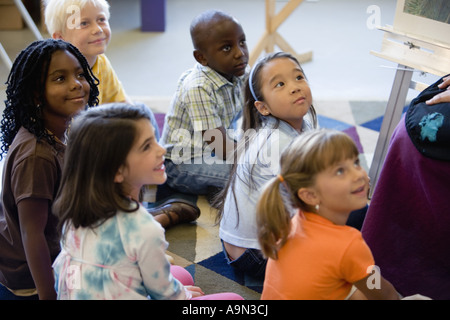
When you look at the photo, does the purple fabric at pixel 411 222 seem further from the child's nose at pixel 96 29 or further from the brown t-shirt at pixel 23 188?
the child's nose at pixel 96 29

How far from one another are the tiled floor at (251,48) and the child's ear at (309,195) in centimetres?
47

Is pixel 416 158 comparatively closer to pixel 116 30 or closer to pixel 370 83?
pixel 370 83

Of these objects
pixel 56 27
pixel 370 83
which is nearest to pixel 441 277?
pixel 56 27

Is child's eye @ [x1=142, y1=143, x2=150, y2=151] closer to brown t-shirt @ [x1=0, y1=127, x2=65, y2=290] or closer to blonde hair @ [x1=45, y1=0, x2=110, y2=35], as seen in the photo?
brown t-shirt @ [x1=0, y1=127, x2=65, y2=290]

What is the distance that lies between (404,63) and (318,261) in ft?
3.12

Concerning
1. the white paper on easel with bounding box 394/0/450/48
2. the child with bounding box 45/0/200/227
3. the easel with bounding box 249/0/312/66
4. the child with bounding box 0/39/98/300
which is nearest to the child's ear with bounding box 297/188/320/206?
the child with bounding box 0/39/98/300

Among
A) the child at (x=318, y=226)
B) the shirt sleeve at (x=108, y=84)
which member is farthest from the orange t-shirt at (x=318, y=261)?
the shirt sleeve at (x=108, y=84)

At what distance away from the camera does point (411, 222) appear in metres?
1.42

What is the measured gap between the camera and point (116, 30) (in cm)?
357

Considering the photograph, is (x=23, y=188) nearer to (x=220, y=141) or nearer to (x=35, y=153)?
(x=35, y=153)

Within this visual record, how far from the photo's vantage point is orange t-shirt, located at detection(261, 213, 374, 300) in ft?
3.25

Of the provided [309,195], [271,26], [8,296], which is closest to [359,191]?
[309,195]
